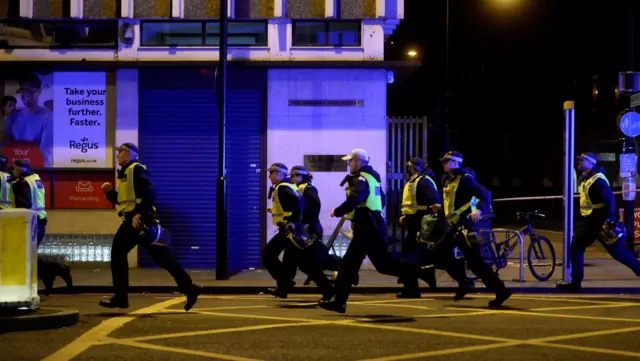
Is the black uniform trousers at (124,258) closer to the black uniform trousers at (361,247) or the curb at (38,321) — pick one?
the curb at (38,321)

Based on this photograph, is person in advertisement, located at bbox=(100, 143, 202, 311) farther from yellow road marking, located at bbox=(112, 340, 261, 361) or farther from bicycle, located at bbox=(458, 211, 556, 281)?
bicycle, located at bbox=(458, 211, 556, 281)

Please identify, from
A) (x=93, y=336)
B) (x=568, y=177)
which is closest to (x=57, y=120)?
(x=93, y=336)

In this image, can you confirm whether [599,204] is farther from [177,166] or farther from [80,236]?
[80,236]

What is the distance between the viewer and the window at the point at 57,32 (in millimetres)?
16047

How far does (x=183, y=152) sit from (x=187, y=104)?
852 mm

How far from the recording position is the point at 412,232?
12.7 meters

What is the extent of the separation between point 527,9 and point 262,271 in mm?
26929

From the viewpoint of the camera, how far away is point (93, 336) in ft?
26.8

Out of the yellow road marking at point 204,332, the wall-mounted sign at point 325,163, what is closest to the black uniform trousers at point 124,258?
the yellow road marking at point 204,332

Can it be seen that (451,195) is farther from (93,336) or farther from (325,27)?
(325,27)

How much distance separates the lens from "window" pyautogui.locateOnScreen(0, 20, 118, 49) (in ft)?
52.6

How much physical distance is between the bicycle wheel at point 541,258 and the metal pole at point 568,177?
2.10 feet

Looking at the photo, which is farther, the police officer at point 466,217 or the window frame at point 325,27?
the window frame at point 325,27

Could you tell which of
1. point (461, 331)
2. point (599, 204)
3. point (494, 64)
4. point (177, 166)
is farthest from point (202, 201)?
point (494, 64)
